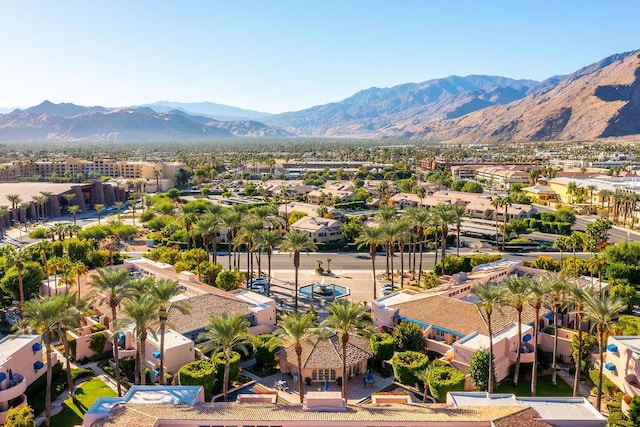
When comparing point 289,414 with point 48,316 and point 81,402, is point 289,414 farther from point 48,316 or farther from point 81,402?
point 81,402

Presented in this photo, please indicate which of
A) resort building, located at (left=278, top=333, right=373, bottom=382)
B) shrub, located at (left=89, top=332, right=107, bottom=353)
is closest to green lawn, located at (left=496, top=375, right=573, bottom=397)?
resort building, located at (left=278, top=333, right=373, bottom=382)

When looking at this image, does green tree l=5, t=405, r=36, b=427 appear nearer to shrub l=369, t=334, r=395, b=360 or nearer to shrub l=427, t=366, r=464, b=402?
shrub l=369, t=334, r=395, b=360

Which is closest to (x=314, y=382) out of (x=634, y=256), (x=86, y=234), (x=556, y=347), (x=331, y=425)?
(x=331, y=425)

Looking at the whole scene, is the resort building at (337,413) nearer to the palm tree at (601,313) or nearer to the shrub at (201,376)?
the palm tree at (601,313)

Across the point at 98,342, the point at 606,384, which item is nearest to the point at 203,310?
the point at 98,342

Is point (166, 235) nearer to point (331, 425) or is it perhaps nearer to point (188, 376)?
point (188, 376)

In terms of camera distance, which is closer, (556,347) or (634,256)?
(556,347)
